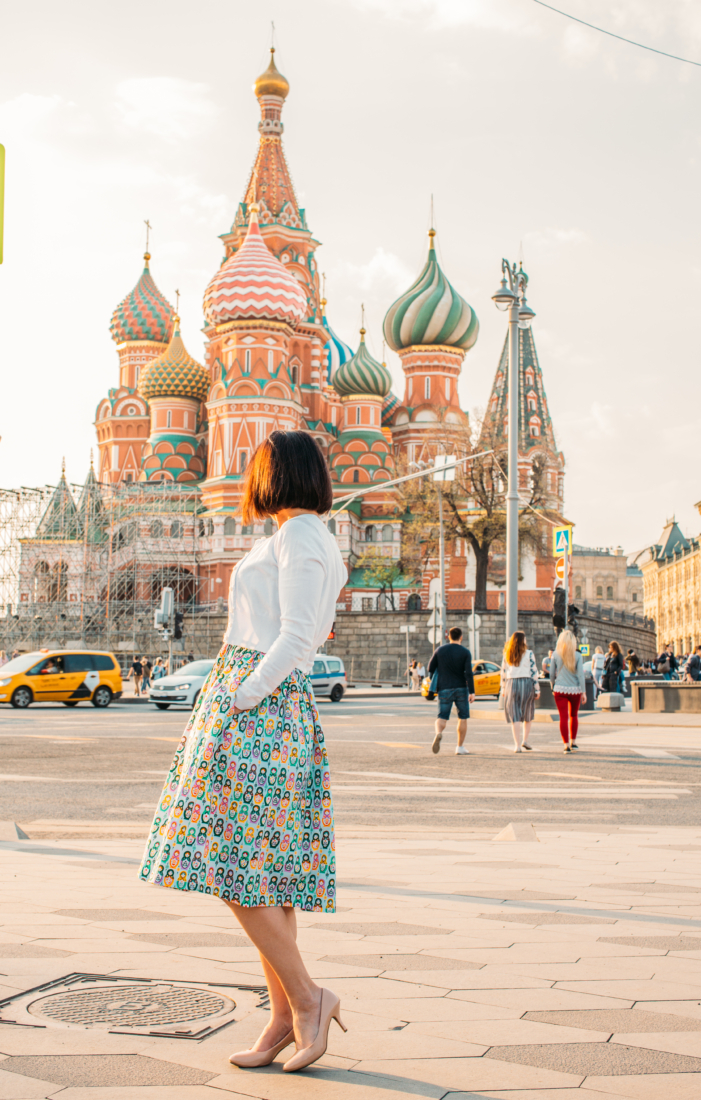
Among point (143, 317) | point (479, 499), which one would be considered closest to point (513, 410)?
point (479, 499)

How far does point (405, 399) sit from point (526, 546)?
26038 millimetres

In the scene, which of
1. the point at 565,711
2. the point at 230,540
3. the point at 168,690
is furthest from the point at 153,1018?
the point at 230,540

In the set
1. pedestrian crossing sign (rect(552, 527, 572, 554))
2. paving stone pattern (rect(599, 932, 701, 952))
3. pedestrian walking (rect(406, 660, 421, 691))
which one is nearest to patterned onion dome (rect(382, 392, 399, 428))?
pedestrian walking (rect(406, 660, 421, 691))

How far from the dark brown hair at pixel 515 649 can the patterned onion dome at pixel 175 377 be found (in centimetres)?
5474

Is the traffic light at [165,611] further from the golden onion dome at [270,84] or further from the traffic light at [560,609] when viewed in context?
the golden onion dome at [270,84]

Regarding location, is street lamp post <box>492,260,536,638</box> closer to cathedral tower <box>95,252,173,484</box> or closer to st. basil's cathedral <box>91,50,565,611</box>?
st. basil's cathedral <box>91,50,565,611</box>

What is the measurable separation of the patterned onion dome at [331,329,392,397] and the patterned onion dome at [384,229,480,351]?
8.72 ft

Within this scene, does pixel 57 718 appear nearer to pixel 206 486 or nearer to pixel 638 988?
pixel 638 988

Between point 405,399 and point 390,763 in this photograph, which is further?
point 405,399

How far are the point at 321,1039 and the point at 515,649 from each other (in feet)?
39.5

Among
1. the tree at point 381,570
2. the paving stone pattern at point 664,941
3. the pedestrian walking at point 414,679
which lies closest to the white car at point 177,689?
the pedestrian walking at point 414,679

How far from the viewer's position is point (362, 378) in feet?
228

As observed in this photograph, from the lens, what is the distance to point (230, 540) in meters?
59.0

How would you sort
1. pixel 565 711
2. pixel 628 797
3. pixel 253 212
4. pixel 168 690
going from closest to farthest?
pixel 628 797 → pixel 565 711 → pixel 168 690 → pixel 253 212
